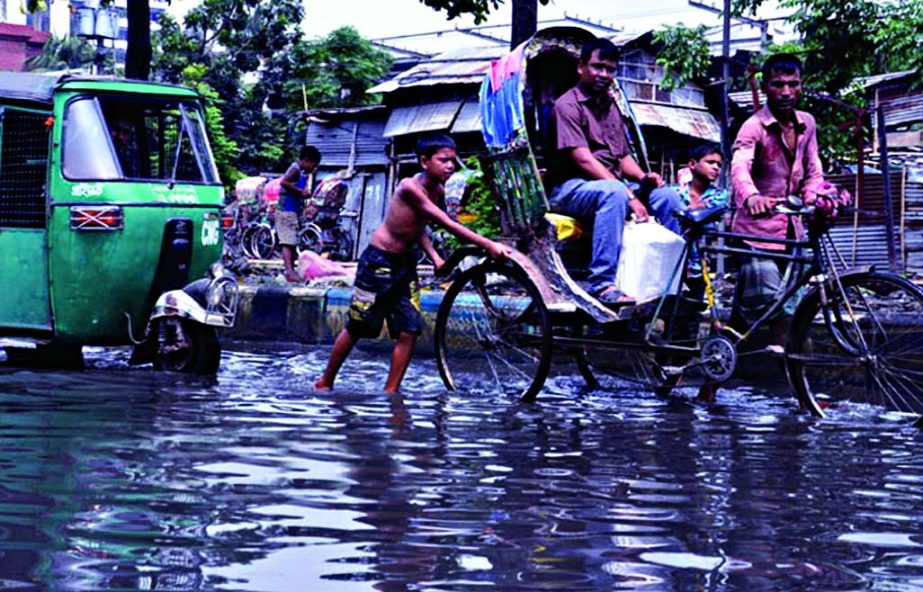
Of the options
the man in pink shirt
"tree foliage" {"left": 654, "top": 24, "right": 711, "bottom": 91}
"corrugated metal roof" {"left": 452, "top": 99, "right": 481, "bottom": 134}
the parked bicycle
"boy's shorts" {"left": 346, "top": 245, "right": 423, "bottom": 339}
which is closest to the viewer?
the man in pink shirt

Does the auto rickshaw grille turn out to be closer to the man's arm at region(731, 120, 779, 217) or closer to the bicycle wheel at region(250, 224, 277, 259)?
the man's arm at region(731, 120, 779, 217)

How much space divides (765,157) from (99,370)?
475 cm

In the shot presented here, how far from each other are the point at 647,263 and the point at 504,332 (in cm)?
99

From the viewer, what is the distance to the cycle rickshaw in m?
7.84

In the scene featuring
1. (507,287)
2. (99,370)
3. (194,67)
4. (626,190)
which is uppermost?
(194,67)

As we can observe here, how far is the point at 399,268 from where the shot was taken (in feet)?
30.3

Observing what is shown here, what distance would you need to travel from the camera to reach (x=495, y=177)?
9.34m

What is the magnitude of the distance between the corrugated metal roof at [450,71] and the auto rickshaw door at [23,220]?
23.1 metres

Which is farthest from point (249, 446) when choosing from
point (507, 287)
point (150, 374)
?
point (150, 374)

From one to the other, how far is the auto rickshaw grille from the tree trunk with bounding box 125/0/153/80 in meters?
5.79

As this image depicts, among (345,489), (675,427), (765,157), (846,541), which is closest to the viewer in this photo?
(846,541)

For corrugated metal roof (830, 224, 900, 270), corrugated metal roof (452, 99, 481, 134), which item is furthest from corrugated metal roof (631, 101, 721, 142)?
corrugated metal roof (830, 224, 900, 270)

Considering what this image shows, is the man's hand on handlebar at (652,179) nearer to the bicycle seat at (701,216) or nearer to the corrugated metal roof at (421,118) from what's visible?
the bicycle seat at (701,216)

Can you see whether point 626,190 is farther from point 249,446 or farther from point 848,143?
point 848,143
